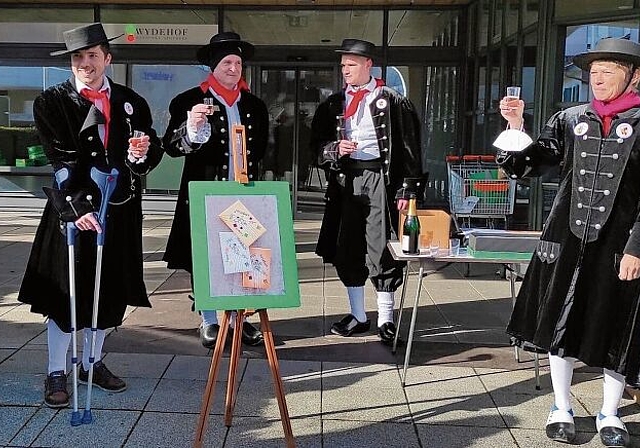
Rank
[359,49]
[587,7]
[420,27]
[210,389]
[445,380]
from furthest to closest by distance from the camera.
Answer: [420,27] → [587,7] → [359,49] → [445,380] → [210,389]

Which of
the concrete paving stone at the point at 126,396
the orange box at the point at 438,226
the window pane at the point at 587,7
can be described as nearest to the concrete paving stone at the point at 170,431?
the concrete paving stone at the point at 126,396

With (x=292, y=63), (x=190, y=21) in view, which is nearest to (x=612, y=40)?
(x=292, y=63)

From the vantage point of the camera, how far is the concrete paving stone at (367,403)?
12.1 feet

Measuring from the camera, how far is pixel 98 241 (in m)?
3.52

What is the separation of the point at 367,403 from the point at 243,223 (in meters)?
1.37

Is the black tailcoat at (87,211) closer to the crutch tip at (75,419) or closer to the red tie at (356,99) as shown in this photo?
the crutch tip at (75,419)

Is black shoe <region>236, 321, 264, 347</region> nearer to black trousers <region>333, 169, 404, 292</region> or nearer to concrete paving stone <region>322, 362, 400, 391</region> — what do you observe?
concrete paving stone <region>322, 362, 400, 391</region>

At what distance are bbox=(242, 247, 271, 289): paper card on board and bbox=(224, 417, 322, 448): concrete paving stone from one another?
0.80 metres

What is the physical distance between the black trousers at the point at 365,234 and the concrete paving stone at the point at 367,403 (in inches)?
38.8

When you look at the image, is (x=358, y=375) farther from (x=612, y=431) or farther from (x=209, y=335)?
(x=612, y=431)

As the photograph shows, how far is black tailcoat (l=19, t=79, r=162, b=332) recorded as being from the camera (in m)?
3.50

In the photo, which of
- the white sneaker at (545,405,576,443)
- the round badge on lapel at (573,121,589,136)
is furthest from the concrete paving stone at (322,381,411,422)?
the round badge on lapel at (573,121,589,136)

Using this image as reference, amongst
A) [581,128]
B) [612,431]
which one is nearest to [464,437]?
[612,431]

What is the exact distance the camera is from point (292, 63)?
10.2 metres
